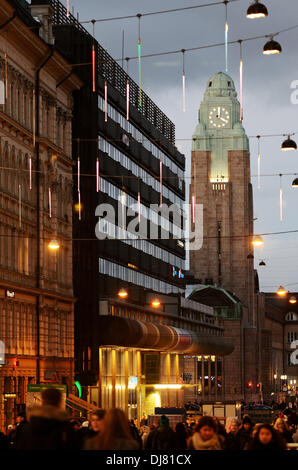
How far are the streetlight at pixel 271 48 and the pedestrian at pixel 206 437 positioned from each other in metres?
21.6

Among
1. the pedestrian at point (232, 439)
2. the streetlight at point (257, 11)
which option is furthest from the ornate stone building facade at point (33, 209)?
the pedestrian at point (232, 439)

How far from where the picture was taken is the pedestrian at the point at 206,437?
48.1 feet

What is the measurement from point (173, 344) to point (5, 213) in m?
38.2

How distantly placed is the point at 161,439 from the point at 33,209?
43.4m

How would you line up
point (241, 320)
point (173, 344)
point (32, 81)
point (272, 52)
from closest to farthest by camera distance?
point (272, 52) < point (32, 81) < point (173, 344) < point (241, 320)

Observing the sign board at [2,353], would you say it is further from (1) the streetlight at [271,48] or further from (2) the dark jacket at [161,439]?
(2) the dark jacket at [161,439]

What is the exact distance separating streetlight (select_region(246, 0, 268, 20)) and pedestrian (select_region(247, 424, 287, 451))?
741 inches

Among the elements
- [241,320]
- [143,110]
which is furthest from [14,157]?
[241,320]

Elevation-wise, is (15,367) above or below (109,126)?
below

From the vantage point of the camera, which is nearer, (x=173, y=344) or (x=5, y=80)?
(x=5, y=80)

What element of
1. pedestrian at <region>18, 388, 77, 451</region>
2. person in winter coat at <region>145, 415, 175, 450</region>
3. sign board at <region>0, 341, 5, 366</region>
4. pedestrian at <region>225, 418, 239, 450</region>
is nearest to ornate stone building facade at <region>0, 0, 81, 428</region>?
sign board at <region>0, 341, 5, 366</region>
